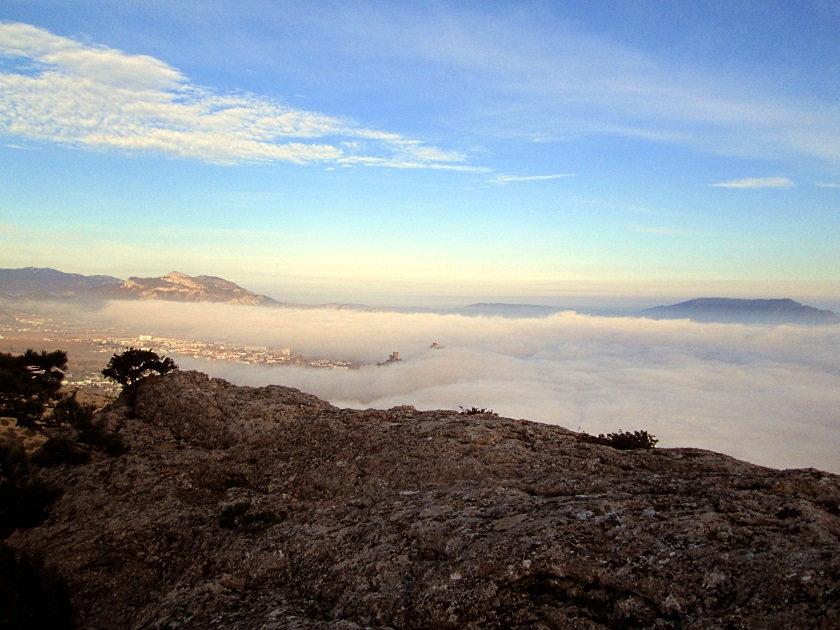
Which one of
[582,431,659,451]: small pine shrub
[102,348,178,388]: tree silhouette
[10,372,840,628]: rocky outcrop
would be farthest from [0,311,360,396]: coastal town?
[582,431,659,451]: small pine shrub

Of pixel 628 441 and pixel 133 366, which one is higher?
pixel 133 366

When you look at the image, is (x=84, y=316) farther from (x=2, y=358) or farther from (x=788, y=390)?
(x=788, y=390)

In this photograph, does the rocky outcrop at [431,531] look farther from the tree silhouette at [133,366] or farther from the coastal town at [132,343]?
the coastal town at [132,343]

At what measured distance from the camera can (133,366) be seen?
741 inches

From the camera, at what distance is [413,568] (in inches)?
307

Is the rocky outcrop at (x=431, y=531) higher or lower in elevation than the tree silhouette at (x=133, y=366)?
lower

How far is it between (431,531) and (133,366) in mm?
14769

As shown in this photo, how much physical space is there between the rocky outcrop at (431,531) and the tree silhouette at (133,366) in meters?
3.32

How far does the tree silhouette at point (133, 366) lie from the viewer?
60.9 ft

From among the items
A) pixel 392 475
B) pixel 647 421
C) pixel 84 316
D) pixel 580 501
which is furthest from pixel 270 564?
pixel 84 316

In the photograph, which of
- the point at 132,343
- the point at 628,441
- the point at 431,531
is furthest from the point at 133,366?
the point at 132,343

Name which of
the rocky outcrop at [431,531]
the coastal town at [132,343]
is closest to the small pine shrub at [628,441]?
the rocky outcrop at [431,531]

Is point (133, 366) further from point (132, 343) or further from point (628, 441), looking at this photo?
point (132, 343)

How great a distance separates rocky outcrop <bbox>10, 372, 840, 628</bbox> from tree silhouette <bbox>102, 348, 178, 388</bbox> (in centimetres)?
332
